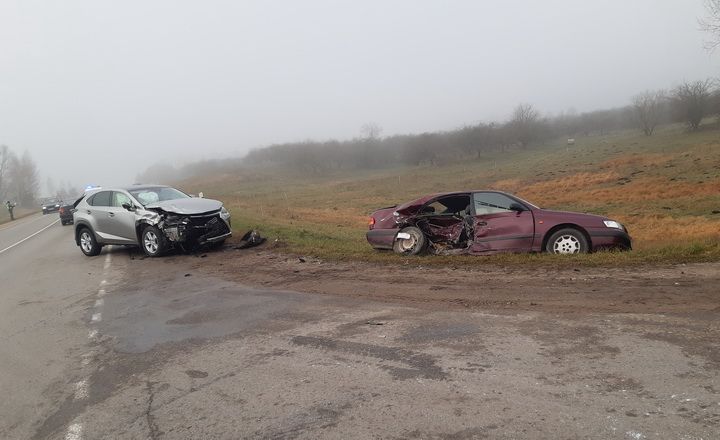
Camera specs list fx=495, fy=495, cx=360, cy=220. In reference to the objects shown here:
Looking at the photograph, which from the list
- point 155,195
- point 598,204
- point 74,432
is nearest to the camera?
point 74,432

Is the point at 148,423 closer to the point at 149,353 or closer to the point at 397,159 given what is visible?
the point at 149,353

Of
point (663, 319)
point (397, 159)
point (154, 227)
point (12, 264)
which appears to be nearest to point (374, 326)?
point (663, 319)

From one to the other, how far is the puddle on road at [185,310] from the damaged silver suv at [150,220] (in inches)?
101

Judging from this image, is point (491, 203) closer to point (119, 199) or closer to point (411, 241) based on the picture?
point (411, 241)

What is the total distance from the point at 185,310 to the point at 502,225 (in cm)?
534

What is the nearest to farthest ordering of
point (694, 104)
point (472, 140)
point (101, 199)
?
point (101, 199)
point (694, 104)
point (472, 140)

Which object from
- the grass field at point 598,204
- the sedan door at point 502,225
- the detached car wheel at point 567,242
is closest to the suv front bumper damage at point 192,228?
the grass field at point 598,204

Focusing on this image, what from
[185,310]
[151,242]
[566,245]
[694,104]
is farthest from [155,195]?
[694,104]

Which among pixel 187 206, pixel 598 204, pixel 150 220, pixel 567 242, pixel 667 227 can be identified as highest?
pixel 187 206

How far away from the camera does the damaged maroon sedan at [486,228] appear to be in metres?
8.26

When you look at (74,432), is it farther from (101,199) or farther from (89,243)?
A: (89,243)

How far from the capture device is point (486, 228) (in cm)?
872

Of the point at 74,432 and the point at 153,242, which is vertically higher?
the point at 153,242

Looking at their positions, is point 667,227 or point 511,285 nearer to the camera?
point 511,285
